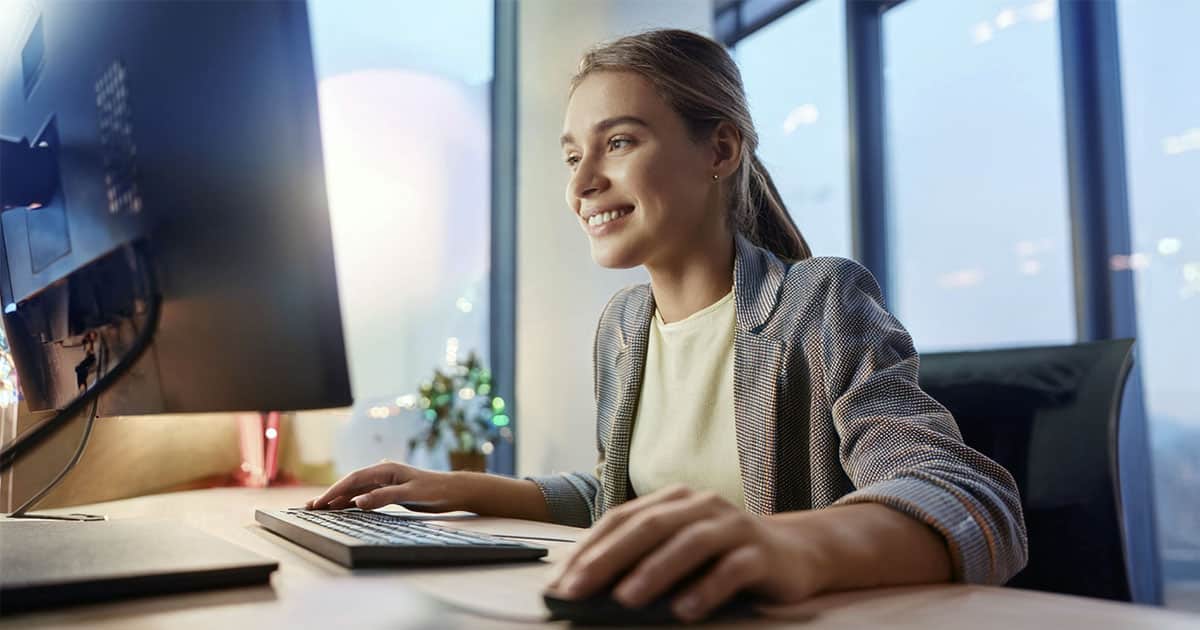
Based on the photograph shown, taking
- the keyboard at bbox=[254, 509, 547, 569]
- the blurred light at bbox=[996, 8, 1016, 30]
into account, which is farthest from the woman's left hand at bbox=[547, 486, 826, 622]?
the blurred light at bbox=[996, 8, 1016, 30]

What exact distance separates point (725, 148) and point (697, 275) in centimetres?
19

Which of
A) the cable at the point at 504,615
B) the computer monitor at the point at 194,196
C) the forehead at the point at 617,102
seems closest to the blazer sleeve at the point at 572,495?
the forehead at the point at 617,102

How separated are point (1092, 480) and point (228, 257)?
0.87m

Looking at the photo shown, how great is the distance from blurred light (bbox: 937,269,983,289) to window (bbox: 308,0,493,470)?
71.5 inches

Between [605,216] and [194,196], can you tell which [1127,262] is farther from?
[194,196]

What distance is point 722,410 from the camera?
119 cm

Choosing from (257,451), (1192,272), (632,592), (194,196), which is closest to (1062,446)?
(632,592)

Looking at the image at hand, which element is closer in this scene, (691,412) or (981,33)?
(691,412)

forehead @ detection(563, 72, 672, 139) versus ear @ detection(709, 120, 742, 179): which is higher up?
forehead @ detection(563, 72, 672, 139)

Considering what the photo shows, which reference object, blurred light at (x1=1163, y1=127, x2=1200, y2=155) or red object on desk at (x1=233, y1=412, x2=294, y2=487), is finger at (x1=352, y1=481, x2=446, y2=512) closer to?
red object on desk at (x1=233, y1=412, x2=294, y2=487)

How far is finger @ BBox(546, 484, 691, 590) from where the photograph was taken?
1.50 feet

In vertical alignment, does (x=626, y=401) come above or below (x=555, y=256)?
below

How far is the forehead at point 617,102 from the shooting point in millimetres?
1221

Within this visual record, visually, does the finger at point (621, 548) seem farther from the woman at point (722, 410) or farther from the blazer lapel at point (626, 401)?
the blazer lapel at point (626, 401)
